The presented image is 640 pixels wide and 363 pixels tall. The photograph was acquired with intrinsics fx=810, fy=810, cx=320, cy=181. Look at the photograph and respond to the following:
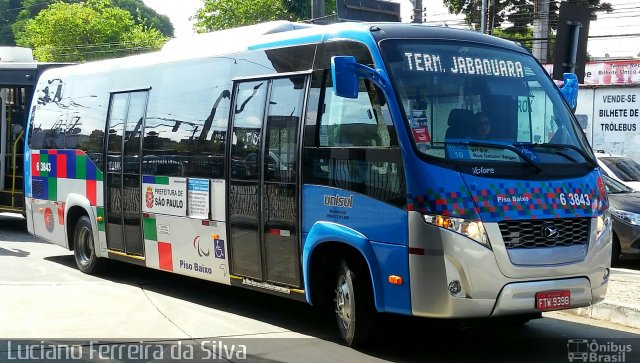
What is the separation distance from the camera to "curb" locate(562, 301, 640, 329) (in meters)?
8.48

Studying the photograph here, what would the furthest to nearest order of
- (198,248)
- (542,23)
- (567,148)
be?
(542,23)
(198,248)
(567,148)

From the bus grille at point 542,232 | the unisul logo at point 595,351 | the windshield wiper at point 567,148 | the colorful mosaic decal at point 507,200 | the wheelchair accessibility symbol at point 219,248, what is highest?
the windshield wiper at point 567,148

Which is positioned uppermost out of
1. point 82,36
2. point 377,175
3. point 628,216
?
point 82,36

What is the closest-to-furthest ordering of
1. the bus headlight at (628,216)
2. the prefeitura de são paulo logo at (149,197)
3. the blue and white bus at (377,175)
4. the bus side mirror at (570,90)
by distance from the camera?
1. the blue and white bus at (377,175)
2. the bus side mirror at (570,90)
3. the prefeitura de são paulo logo at (149,197)
4. the bus headlight at (628,216)

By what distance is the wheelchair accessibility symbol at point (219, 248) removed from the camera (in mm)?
8945

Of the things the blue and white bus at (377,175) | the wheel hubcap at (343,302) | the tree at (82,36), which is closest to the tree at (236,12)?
the tree at (82,36)

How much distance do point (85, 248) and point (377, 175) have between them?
21.9ft

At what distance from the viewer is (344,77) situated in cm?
668

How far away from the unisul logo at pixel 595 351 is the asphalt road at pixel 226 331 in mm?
20

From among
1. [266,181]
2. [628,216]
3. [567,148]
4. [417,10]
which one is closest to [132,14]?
[417,10]

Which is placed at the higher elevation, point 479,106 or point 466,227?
point 479,106

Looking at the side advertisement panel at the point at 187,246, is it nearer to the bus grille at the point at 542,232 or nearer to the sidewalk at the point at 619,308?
the bus grille at the point at 542,232

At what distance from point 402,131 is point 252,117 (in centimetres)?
232

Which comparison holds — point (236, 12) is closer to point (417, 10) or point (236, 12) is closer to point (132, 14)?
point (417, 10)
